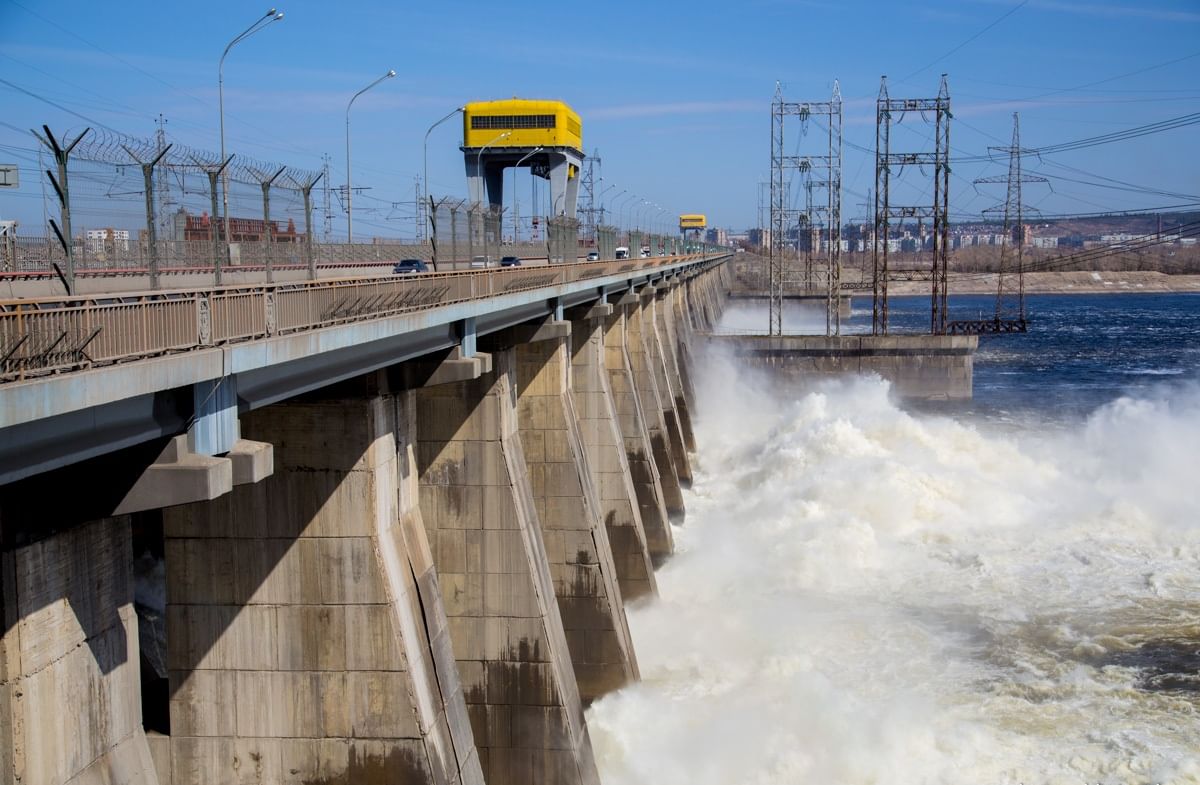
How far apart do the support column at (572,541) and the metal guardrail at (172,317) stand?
7.51 m

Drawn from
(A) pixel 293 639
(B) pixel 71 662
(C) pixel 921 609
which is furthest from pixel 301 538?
(C) pixel 921 609

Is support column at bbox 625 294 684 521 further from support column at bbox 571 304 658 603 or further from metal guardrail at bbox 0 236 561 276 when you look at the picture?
metal guardrail at bbox 0 236 561 276

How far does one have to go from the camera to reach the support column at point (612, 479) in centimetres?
2688

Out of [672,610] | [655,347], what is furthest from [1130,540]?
[655,347]

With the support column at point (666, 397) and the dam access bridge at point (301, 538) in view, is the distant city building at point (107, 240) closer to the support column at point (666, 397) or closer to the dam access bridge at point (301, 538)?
the dam access bridge at point (301, 538)

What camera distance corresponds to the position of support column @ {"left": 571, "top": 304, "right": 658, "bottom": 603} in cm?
2688

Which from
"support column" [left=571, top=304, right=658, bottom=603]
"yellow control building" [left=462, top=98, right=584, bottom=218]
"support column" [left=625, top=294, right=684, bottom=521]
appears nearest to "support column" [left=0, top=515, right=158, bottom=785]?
"support column" [left=571, top=304, right=658, bottom=603]

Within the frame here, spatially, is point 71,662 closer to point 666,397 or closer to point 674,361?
point 666,397

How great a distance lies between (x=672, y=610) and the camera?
2744cm

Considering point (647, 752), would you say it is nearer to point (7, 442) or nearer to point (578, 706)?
point (578, 706)

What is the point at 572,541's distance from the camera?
2131cm

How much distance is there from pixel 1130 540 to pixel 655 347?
1663 cm

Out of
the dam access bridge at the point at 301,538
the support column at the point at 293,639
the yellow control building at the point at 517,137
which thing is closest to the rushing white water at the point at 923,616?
the dam access bridge at the point at 301,538

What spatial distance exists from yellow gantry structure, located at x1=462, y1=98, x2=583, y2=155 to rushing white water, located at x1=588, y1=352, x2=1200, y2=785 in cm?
3583
